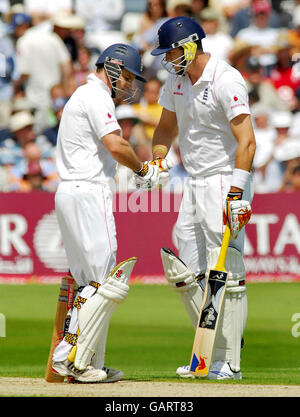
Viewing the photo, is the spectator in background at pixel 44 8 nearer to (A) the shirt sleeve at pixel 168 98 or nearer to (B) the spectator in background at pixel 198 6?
(B) the spectator in background at pixel 198 6

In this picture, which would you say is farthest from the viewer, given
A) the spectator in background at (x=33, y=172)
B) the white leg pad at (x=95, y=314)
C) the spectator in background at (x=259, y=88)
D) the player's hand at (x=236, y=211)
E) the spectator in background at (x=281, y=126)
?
the spectator in background at (x=259, y=88)

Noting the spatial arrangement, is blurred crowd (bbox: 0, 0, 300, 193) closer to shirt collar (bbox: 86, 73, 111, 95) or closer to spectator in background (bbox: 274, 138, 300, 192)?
spectator in background (bbox: 274, 138, 300, 192)

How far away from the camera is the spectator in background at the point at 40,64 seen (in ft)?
50.2

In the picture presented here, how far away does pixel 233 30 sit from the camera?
16.2m

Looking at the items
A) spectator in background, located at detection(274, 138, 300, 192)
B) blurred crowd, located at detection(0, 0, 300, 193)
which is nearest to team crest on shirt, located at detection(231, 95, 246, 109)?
blurred crowd, located at detection(0, 0, 300, 193)

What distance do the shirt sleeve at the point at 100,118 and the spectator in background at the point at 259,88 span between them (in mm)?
8822

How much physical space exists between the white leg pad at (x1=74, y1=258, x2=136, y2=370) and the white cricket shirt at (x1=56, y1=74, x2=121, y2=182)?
722 millimetres

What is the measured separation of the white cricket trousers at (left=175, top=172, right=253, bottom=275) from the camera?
6.77 m

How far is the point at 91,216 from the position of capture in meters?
6.36

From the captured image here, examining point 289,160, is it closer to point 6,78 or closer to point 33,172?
point 33,172

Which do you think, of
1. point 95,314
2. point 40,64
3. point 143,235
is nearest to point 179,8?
point 40,64

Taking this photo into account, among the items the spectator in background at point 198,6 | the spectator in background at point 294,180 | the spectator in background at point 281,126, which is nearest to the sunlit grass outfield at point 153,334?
the spectator in background at point 294,180
